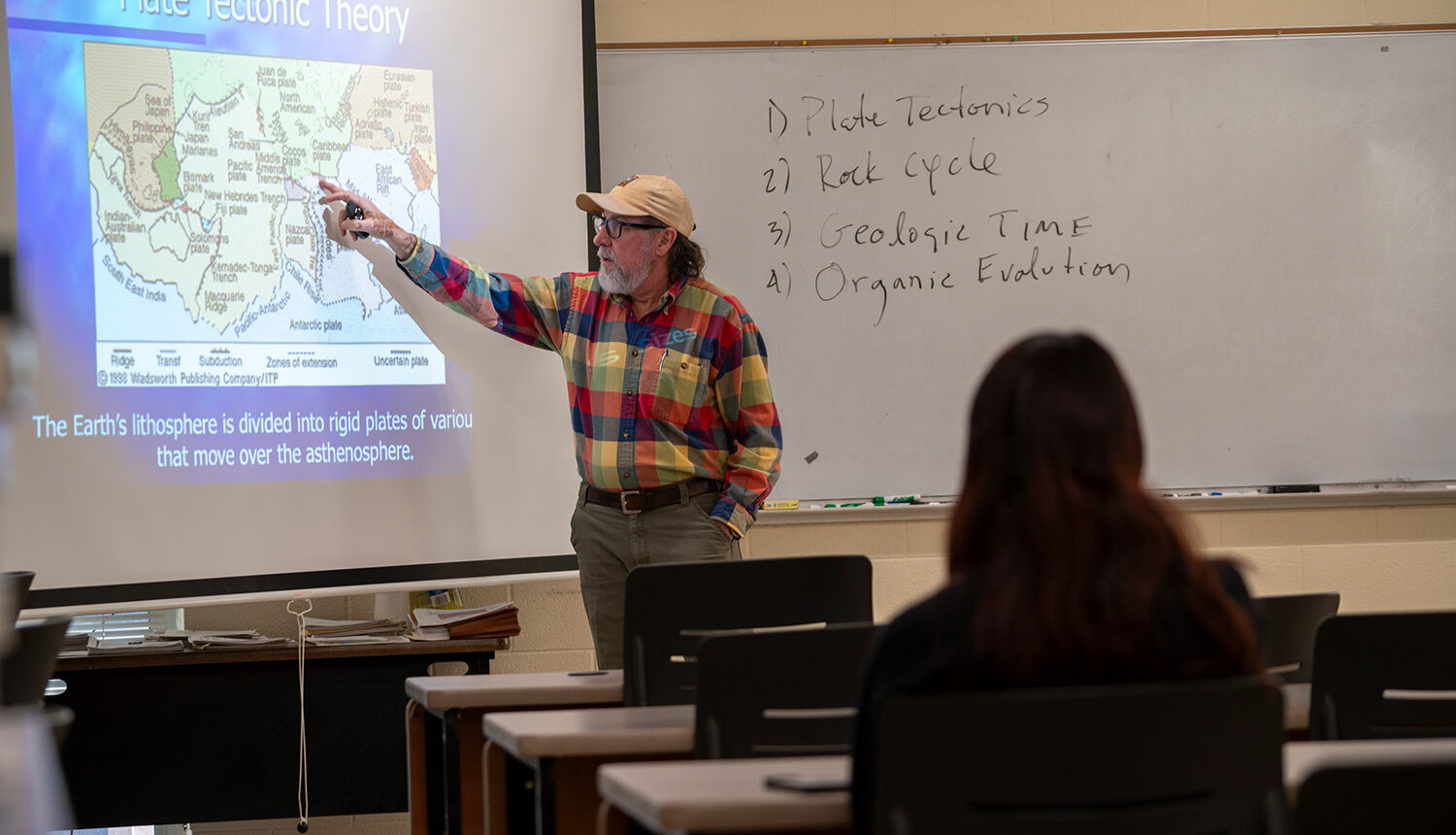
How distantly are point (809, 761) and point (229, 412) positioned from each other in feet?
6.56

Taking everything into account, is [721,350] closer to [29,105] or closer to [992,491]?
[29,105]

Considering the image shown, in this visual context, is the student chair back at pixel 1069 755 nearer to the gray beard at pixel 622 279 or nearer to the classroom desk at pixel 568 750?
the classroom desk at pixel 568 750

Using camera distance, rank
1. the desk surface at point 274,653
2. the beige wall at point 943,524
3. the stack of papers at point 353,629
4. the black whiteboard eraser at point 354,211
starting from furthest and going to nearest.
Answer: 1. the beige wall at point 943,524
2. the stack of papers at point 353,629
3. the desk surface at point 274,653
4. the black whiteboard eraser at point 354,211

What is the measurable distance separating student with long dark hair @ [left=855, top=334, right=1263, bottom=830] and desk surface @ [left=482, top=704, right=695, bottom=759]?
0.53 meters

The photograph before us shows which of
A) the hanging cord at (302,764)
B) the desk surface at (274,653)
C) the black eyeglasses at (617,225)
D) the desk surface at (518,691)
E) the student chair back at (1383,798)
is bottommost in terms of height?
the hanging cord at (302,764)

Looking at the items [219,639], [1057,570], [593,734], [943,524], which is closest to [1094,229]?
[943,524]

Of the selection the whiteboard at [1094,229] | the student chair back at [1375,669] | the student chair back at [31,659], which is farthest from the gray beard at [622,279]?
the student chair back at [1375,669]

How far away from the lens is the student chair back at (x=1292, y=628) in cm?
217

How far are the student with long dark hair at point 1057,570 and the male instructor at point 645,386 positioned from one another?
1.87 metres

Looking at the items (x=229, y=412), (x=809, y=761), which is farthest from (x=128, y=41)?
(x=809, y=761)

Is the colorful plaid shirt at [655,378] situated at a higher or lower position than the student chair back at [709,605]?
higher

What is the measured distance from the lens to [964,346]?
4.12 m

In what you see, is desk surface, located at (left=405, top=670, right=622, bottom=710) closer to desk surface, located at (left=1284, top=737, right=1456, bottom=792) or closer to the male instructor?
the male instructor

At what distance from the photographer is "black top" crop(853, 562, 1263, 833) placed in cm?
122
